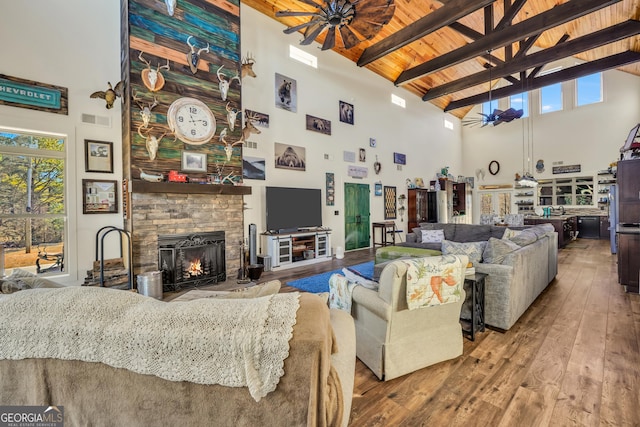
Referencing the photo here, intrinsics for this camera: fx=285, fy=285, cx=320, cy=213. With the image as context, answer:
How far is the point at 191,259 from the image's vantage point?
14.4ft

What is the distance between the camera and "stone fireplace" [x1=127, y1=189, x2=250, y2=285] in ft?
12.8

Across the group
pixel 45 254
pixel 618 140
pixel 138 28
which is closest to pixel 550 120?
pixel 618 140

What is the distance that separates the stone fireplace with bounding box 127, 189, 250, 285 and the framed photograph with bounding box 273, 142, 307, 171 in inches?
65.3

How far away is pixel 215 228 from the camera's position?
4.58 metres

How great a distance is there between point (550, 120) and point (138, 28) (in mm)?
12937

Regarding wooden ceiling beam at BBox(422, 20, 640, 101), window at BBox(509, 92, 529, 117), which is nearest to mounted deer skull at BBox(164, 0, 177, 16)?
wooden ceiling beam at BBox(422, 20, 640, 101)

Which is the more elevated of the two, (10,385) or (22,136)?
(22,136)

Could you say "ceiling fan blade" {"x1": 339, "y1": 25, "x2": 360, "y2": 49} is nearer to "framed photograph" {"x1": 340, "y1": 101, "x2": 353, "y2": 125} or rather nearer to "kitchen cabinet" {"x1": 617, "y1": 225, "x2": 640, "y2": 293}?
"framed photograph" {"x1": 340, "y1": 101, "x2": 353, "y2": 125}

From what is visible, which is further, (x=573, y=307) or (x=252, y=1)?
(x=252, y=1)

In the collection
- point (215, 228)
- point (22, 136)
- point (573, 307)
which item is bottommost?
point (573, 307)

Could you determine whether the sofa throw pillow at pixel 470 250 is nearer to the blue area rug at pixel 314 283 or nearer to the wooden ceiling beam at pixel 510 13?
the blue area rug at pixel 314 283

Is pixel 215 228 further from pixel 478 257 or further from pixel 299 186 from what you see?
pixel 478 257

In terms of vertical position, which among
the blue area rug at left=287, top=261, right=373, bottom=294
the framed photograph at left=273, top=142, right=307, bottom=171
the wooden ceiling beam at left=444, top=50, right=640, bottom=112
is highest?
the wooden ceiling beam at left=444, top=50, right=640, bottom=112

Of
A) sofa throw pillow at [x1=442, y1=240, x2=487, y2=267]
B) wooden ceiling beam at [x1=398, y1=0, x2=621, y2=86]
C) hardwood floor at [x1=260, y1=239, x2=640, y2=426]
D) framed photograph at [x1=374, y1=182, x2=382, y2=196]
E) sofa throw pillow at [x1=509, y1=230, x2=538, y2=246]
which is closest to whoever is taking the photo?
hardwood floor at [x1=260, y1=239, x2=640, y2=426]
